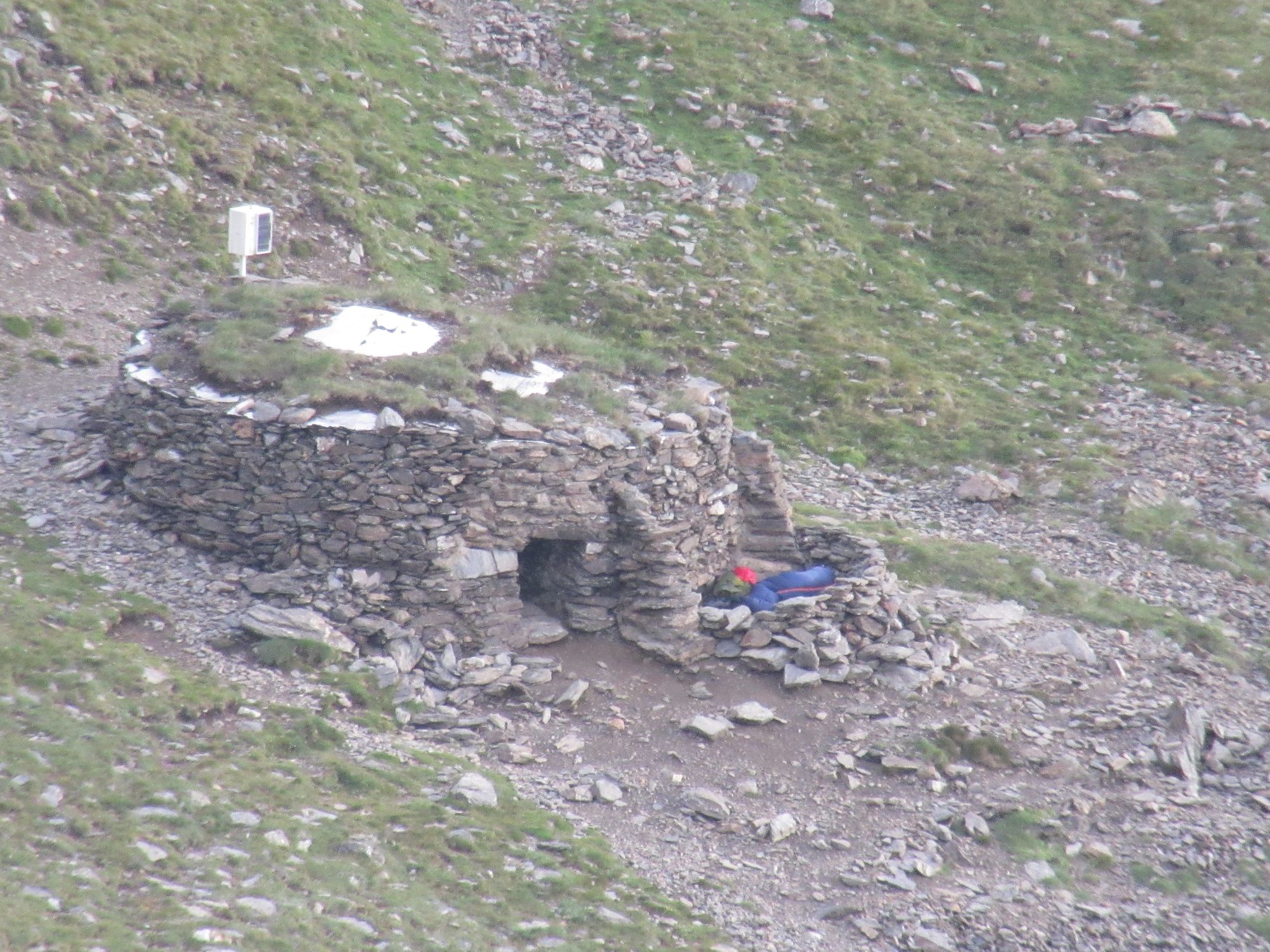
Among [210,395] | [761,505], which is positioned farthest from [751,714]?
[210,395]

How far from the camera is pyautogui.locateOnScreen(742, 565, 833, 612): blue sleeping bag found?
15.2 m

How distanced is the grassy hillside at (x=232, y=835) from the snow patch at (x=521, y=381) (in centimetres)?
449

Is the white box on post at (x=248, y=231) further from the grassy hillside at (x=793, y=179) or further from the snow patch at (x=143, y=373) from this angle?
the grassy hillside at (x=793, y=179)

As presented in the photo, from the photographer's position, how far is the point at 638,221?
86.2 ft

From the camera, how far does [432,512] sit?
13391 mm

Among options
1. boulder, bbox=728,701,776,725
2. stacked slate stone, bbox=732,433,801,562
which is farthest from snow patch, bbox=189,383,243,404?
boulder, bbox=728,701,776,725

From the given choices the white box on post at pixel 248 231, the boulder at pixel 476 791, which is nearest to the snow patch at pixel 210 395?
the white box on post at pixel 248 231

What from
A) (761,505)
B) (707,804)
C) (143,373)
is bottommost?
(707,804)

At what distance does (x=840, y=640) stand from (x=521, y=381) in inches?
193

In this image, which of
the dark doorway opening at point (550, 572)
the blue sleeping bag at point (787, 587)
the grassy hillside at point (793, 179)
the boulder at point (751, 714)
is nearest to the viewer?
the boulder at point (751, 714)

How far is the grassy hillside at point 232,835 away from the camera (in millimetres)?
8734

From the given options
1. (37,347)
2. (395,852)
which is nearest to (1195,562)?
(395,852)

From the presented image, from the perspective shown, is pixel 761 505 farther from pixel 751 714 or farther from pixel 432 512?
pixel 432 512

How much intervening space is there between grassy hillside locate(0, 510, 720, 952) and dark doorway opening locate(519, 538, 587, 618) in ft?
10.2
